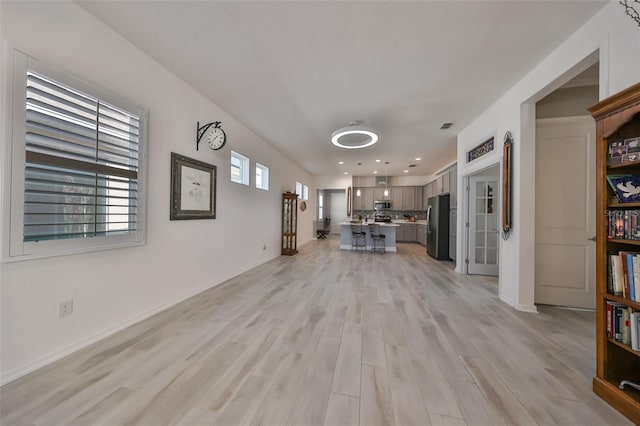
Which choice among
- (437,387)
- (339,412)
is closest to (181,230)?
(339,412)

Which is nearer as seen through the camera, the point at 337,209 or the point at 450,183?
the point at 450,183

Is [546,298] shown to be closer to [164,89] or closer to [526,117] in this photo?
[526,117]

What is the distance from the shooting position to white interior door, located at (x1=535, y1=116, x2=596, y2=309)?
2.81 metres

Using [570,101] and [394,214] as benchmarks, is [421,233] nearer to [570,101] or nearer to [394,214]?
[394,214]

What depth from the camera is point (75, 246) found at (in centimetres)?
184

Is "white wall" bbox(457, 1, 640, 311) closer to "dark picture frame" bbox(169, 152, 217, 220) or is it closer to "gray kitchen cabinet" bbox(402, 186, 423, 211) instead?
"dark picture frame" bbox(169, 152, 217, 220)

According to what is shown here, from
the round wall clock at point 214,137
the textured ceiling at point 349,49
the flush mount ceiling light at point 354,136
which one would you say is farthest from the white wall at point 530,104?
the round wall clock at point 214,137

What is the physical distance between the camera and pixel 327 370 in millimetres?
1674

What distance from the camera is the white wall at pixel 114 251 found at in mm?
1577

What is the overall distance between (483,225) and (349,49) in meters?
4.11

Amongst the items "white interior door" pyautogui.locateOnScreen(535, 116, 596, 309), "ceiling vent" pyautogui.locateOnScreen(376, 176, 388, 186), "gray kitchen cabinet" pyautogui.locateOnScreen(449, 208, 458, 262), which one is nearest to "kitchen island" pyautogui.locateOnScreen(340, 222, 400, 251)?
"gray kitchen cabinet" pyautogui.locateOnScreen(449, 208, 458, 262)

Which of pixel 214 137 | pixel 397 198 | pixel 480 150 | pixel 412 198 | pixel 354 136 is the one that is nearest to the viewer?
pixel 214 137

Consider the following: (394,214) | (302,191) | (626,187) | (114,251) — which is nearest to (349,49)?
(626,187)

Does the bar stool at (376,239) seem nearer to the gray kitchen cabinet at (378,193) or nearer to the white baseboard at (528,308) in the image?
the gray kitchen cabinet at (378,193)
